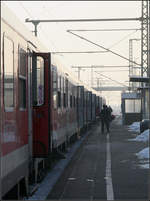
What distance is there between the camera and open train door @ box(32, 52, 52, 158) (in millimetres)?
9095

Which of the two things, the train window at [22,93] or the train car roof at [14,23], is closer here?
the train car roof at [14,23]

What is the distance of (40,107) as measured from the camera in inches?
372

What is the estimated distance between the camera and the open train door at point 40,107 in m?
9.10

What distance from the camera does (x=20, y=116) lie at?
7.49m

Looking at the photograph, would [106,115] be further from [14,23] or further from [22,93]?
[14,23]

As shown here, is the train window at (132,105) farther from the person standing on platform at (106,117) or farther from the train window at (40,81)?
the train window at (40,81)

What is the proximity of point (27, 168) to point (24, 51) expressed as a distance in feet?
6.41

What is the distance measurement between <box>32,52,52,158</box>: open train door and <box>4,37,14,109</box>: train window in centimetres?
203

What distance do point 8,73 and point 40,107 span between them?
9.47ft

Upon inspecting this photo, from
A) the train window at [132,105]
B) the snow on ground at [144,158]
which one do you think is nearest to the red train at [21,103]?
the snow on ground at [144,158]

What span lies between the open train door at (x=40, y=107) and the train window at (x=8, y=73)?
2.03 metres

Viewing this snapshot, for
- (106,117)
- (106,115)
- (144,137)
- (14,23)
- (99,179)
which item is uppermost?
(14,23)

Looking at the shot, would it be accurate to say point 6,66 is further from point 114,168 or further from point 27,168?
point 114,168

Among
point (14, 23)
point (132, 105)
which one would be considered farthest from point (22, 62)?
point (132, 105)
